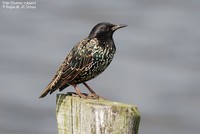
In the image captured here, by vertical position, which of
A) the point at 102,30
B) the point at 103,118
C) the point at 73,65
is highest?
the point at 102,30

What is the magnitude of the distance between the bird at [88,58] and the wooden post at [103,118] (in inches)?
54.3

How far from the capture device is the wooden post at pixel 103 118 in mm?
6113

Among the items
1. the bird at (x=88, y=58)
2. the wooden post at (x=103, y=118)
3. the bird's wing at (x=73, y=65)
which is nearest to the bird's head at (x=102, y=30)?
the bird at (x=88, y=58)

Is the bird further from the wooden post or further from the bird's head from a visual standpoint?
the wooden post

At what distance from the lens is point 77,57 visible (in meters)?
7.77

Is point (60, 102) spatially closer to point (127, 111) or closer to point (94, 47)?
point (127, 111)

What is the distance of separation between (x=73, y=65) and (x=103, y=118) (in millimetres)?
1675

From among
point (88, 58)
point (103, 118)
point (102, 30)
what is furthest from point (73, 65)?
point (103, 118)

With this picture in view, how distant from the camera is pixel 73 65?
7734 mm

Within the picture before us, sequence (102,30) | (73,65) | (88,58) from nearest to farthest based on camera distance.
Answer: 1. (73,65)
2. (88,58)
3. (102,30)

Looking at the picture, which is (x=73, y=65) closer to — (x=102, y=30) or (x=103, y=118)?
(x=102, y=30)

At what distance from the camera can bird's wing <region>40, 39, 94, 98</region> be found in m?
7.61

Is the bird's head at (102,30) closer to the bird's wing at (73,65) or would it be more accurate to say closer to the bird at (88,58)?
the bird at (88,58)

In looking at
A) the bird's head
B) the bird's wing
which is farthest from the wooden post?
the bird's head
